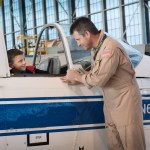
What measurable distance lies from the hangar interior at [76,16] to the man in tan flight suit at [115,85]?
889 centimetres

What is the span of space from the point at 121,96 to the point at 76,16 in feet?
57.2

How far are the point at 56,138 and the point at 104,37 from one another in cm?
104

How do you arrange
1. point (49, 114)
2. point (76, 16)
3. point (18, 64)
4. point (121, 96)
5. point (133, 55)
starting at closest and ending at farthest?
1. point (49, 114)
2. point (121, 96)
3. point (18, 64)
4. point (133, 55)
5. point (76, 16)

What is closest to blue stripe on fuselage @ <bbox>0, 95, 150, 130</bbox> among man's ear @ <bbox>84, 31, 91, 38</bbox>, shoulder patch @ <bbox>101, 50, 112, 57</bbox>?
shoulder patch @ <bbox>101, 50, 112, 57</bbox>

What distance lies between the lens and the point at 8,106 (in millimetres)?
2977

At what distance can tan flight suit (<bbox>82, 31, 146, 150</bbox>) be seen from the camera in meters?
3.22

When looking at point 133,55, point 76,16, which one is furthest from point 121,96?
point 76,16

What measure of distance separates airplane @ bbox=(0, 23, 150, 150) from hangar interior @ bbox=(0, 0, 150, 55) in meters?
8.83

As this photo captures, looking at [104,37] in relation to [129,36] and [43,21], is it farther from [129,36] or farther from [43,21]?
[43,21]

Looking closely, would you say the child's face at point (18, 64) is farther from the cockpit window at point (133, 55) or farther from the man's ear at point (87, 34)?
the cockpit window at point (133, 55)

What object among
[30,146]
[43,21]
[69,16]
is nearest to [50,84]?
[30,146]

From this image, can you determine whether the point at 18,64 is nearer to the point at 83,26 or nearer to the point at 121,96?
the point at 83,26

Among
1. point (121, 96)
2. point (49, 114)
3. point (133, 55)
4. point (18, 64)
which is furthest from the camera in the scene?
point (133, 55)

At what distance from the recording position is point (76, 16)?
2038 centimetres
